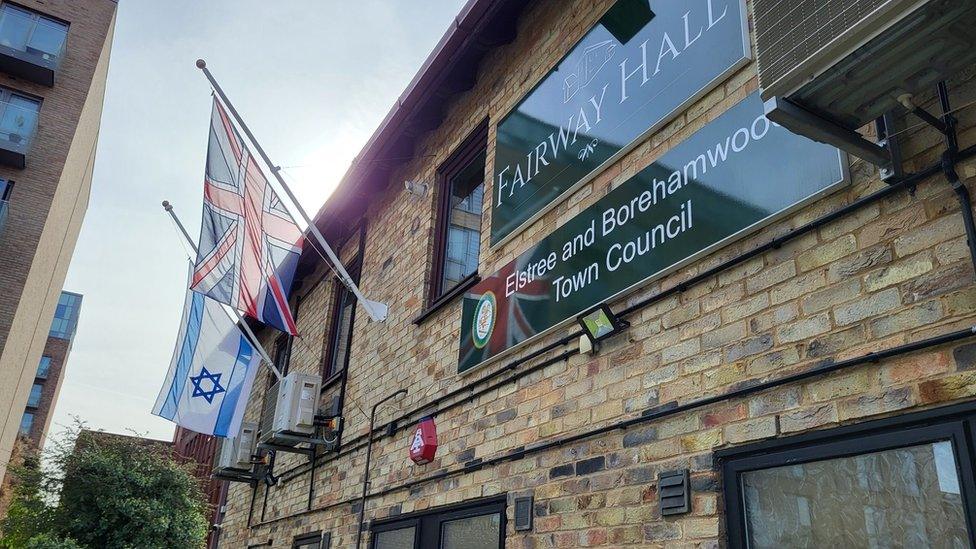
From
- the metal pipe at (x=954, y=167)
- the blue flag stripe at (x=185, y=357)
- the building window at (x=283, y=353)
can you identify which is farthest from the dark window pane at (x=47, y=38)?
the metal pipe at (x=954, y=167)

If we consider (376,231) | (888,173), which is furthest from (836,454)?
(376,231)

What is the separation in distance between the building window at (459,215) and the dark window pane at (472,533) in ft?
6.16

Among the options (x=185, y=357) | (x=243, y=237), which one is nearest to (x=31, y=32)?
(x=185, y=357)

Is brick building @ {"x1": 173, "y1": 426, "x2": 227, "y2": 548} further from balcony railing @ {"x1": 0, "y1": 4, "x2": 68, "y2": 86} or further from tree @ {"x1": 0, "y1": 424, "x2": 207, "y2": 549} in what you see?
balcony railing @ {"x1": 0, "y1": 4, "x2": 68, "y2": 86}

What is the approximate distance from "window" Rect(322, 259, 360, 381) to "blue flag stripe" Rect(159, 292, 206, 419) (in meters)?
1.60

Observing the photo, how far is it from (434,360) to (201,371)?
4.07 m

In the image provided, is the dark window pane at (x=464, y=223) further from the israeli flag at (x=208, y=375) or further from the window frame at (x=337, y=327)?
the israeli flag at (x=208, y=375)

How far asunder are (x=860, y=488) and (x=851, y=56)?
1.39 m

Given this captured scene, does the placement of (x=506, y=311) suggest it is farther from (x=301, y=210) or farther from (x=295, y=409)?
(x=295, y=409)

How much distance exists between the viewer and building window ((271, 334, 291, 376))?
34.3ft

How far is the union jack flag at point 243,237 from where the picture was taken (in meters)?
6.73

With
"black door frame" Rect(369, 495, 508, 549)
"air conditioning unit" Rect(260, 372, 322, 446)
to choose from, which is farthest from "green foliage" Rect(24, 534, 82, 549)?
"black door frame" Rect(369, 495, 508, 549)

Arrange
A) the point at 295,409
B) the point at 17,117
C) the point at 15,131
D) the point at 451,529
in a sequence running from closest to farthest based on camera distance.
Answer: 1. the point at 451,529
2. the point at 295,409
3. the point at 15,131
4. the point at 17,117

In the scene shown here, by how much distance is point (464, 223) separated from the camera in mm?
6410
